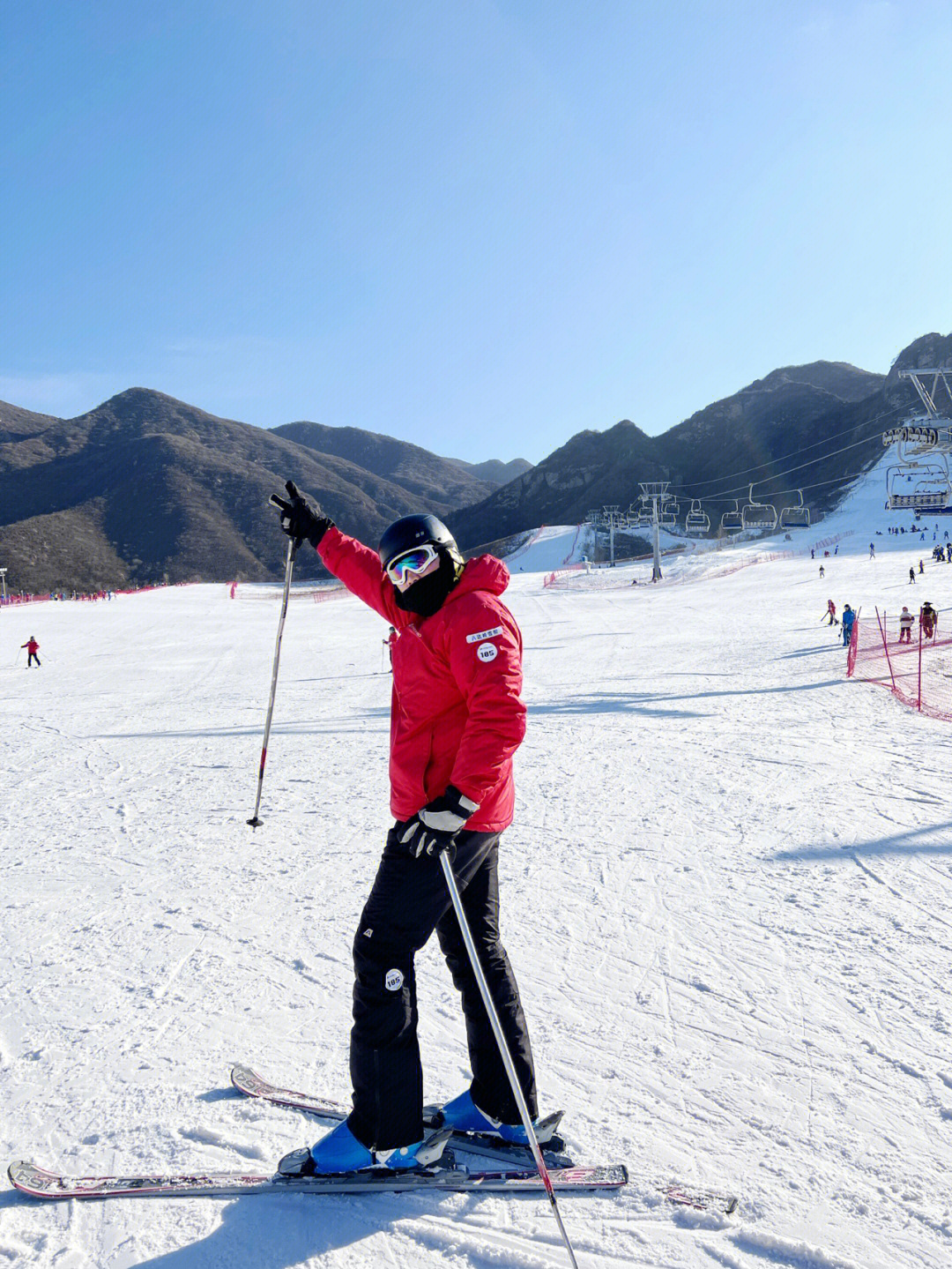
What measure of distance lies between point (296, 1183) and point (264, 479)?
161m

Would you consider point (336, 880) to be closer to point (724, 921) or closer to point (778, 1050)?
point (724, 921)

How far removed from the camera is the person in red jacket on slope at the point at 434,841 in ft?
7.18

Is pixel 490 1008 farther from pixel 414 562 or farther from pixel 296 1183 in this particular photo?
pixel 414 562

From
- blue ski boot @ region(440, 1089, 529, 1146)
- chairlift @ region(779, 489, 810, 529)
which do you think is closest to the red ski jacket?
blue ski boot @ region(440, 1089, 529, 1146)

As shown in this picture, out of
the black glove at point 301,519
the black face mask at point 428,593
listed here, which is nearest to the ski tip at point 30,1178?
the black face mask at point 428,593

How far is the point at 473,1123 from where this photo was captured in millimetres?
2559

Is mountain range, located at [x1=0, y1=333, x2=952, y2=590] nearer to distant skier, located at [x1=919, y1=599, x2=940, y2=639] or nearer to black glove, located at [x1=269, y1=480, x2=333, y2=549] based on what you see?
distant skier, located at [x1=919, y1=599, x2=940, y2=639]

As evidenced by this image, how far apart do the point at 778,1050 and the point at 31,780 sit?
6.95m

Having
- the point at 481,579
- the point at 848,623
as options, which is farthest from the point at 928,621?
the point at 481,579

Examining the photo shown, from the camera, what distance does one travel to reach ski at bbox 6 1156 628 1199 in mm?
2244

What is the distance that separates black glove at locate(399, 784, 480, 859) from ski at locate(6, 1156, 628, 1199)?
1013mm

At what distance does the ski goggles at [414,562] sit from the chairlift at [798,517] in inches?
2347

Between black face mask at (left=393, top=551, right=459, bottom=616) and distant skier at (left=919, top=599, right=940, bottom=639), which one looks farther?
distant skier at (left=919, top=599, right=940, bottom=639)

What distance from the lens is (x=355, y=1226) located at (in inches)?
85.1
